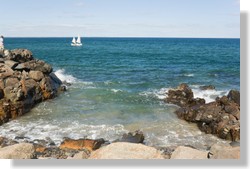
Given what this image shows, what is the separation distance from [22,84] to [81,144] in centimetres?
877

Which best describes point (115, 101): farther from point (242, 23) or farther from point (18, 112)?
point (242, 23)

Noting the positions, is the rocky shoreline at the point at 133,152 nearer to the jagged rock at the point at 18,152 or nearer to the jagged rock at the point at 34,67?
the jagged rock at the point at 18,152

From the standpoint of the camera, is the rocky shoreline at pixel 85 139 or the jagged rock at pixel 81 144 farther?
the jagged rock at pixel 81 144

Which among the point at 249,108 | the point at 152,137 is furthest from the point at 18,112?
the point at 249,108

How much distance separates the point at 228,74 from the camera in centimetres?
3372

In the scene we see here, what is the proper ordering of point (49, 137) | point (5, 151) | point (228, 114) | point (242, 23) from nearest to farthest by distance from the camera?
point (242, 23) → point (5, 151) → point (49, 137) → point (228, 114)

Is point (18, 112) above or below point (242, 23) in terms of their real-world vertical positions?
below

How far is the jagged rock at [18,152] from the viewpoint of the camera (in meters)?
8.36

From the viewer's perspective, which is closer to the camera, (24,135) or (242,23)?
(242,23)

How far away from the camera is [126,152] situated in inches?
298

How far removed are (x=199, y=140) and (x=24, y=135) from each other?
27.2 feet

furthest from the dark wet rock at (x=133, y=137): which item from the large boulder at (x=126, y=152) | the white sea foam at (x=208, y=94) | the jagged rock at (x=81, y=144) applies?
the white sea foam at (x=208, y=94)

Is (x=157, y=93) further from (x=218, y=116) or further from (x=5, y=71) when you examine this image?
(x=5, y=71)

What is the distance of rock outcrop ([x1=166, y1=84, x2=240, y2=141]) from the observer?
50.9ft
